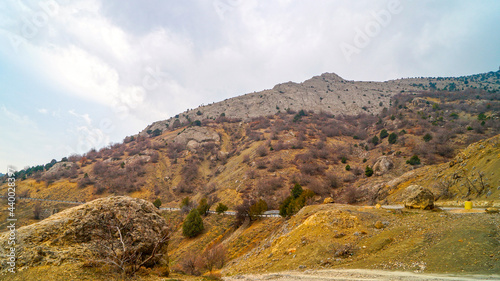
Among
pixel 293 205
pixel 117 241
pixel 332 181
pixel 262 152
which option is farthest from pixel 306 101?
pixel 117 241

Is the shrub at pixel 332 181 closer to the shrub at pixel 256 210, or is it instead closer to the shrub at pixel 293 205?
the shrub at pixel 293 205

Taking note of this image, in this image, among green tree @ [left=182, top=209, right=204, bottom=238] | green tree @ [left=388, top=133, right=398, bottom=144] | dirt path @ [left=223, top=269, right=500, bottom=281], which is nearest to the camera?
dirt path @ [left=223, top=269, right=500, bottom=281]

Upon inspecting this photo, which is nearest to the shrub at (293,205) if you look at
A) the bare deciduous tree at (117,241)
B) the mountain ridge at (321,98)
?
the bare deciduous tree at (117,241)

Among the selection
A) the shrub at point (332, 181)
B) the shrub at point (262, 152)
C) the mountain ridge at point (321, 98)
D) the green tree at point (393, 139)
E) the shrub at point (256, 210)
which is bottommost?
the shrub at point (256, 210)

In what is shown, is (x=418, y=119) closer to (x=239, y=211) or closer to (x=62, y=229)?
(x=239, y=211)

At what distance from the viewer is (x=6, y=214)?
40188mm

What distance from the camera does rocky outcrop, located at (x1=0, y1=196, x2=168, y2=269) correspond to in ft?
18.9

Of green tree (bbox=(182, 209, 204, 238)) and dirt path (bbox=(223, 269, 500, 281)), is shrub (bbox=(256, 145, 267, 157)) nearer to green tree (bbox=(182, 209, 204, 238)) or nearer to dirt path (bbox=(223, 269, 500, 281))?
green tree (bbox=(182, 209, 204, 238))

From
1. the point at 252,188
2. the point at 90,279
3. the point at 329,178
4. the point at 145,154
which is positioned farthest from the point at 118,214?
the point at 145,154

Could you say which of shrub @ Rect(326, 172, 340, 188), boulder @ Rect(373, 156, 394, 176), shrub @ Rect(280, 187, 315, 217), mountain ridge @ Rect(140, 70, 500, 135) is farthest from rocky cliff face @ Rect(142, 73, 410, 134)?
shrub @ Rect(280, 187, 315, 217)

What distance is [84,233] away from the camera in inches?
270

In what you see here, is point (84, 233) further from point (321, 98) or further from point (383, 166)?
point (321, 98)

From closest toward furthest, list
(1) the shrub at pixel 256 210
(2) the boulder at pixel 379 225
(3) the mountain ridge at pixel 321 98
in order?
(2) the boulder at pixel 379 225, (1) the shrub at pixel 256 210, (3) the mountain ridge at pixel 321 98

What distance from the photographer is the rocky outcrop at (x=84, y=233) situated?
5.77 m
